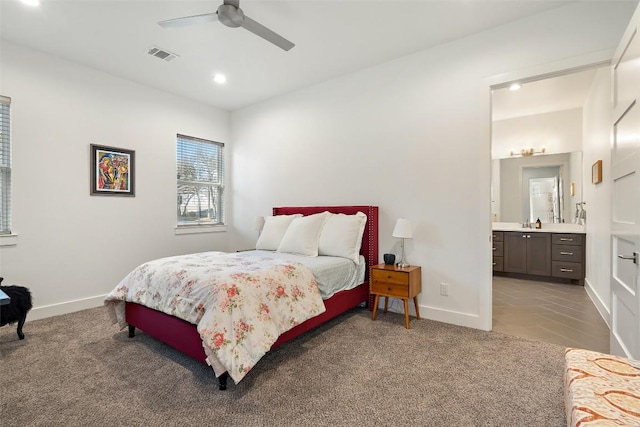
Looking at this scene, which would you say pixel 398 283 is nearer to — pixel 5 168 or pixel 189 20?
pixel 189 20

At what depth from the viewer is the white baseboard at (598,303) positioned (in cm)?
320

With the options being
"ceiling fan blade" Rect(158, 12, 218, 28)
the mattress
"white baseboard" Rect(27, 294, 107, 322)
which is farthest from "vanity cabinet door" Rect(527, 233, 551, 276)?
"white baseboard" Rect(27, 294, 107, 322)

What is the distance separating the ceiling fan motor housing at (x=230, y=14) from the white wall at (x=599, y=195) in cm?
345

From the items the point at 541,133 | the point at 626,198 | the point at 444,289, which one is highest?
the point at 541,133

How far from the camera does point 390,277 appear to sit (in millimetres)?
3070

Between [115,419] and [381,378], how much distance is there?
1576 mm

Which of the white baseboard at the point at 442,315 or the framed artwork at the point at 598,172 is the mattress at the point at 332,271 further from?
the framed artwork at the point at 598,172

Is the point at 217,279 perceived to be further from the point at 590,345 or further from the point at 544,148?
the point at 544,148

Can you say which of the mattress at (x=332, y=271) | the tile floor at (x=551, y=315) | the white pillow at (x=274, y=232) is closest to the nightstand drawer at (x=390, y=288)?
the mattress at (x=332, y=271)

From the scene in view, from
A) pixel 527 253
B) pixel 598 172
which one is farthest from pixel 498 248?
pixel 598 172

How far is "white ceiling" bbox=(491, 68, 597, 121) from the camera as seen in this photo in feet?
13.1

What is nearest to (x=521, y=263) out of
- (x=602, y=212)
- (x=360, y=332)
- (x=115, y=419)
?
(x=602, y=212)

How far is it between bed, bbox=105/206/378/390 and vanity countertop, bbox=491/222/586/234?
2.33m

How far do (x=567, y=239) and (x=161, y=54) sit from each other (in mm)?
6055
